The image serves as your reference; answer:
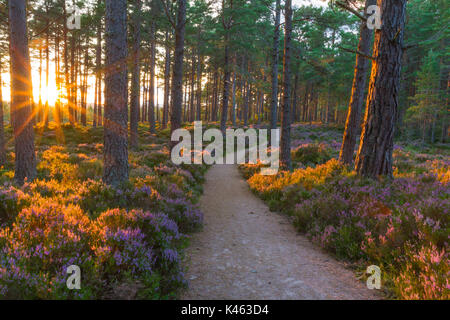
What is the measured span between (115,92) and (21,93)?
3804 mm

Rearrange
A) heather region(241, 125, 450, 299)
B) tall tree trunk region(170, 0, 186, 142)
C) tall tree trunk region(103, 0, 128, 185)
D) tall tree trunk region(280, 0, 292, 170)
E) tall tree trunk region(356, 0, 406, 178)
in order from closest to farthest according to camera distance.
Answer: heather region(241, 125, 450, 299) < tall tree trunk region(356, 0, 406, 178) < tall tree trunk region(103, 0, 128, 185) < tall tree trunk region(280, 0, 292, 170) < tall tree trunk region(170, 0, 186, 142)

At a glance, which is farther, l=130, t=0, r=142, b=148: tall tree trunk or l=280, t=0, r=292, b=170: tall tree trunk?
l=130, t=0, r=142, b=148: tall tree trunk

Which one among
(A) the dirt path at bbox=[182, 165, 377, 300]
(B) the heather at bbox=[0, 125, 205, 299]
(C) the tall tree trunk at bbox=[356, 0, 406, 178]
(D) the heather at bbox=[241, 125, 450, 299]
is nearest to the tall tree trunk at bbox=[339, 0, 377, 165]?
(D) the heather at bbox=[241, 125, 450, 299]

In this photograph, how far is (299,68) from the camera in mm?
40719

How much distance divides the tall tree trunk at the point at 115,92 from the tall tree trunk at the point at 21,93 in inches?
120

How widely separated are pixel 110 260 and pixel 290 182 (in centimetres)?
752

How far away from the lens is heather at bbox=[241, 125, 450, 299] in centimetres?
339

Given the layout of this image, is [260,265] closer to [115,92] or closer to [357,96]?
[115,92]

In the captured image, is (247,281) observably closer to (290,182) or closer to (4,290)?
(4,290)

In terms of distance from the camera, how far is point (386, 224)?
4.68 meters

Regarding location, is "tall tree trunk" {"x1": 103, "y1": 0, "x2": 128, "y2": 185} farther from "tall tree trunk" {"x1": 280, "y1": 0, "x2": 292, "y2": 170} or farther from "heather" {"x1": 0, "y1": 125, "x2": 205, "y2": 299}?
"tall tree trunk" {"x1": 280, "y1": 0, "x2": 292, "y2": 170}

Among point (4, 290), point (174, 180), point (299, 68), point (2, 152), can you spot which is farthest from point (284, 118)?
point (299, 68)

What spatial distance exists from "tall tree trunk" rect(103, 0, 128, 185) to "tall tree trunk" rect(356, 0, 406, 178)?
720 centimetres

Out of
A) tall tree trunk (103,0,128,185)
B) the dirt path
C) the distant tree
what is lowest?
the dirt path
